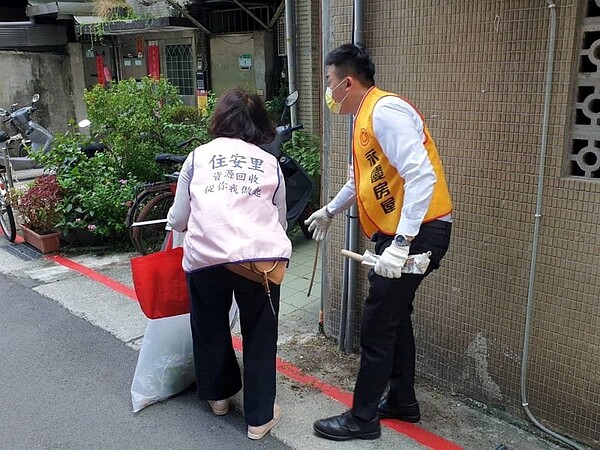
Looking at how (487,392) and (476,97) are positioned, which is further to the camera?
(487,392)

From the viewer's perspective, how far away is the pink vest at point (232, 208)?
2.70 metres

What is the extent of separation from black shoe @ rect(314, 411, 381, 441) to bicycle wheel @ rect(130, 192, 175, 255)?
3105mm

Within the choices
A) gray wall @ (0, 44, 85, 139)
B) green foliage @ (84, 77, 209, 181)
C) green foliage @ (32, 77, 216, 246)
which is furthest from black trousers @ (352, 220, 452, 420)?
gray wall @ (0, 44, 85, 139)

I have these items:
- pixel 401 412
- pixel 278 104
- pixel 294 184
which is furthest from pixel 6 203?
pixel 401 412

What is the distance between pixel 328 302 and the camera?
396 cm

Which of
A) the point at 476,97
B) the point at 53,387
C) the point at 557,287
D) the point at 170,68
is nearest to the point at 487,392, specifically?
the point at 557,287

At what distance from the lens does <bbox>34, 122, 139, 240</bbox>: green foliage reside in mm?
5977

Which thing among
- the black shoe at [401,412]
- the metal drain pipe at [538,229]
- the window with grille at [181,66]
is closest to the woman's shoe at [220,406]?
the black shoe at [401,412]

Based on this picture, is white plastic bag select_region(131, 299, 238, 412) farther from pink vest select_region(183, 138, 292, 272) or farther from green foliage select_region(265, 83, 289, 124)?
green foliage select_region(265, 83, 289, 124)

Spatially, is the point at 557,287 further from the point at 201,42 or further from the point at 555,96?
the point at 201,42

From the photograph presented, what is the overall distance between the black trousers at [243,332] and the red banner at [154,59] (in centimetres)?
842

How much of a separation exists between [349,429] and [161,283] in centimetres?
124

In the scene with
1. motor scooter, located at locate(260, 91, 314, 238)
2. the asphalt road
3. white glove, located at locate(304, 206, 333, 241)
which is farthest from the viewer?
motor scooter, located at locate(260, 91, 314, 238)

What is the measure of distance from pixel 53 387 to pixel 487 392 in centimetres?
260
